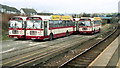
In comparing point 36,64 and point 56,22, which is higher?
point 56,22

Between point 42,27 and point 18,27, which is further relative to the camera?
point 18,27

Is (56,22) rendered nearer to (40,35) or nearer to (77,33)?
(40,35)

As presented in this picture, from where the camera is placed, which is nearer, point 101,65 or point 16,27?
point 101,65

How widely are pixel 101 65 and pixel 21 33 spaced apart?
1417 centimetres

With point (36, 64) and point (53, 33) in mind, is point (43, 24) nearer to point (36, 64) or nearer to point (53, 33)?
point (53, 33)

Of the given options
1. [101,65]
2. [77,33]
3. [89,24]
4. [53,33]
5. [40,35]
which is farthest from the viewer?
[77,33]

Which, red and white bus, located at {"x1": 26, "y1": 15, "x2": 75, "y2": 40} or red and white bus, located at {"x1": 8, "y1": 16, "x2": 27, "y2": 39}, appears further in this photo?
red and white bus, located at {"x1": 8, "y1": 16, "x2": 27, "y2": 39}

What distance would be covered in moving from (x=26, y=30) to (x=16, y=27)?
62.0 inches

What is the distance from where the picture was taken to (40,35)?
21.7 meters

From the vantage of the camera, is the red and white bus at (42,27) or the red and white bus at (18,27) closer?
the red and white bus at (42,27)

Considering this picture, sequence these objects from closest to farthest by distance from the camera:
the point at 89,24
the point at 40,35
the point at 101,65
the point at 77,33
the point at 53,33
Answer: the point at 101,65 → the point at 40,35 → the point at 53,33 → the point at 89,24 → the point at 77,33

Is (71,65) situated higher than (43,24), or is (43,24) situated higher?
(43,24)

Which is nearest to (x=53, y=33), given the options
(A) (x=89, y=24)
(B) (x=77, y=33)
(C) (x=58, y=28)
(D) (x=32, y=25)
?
(C) (x=58, y=28)

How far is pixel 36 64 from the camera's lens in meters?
10.8
